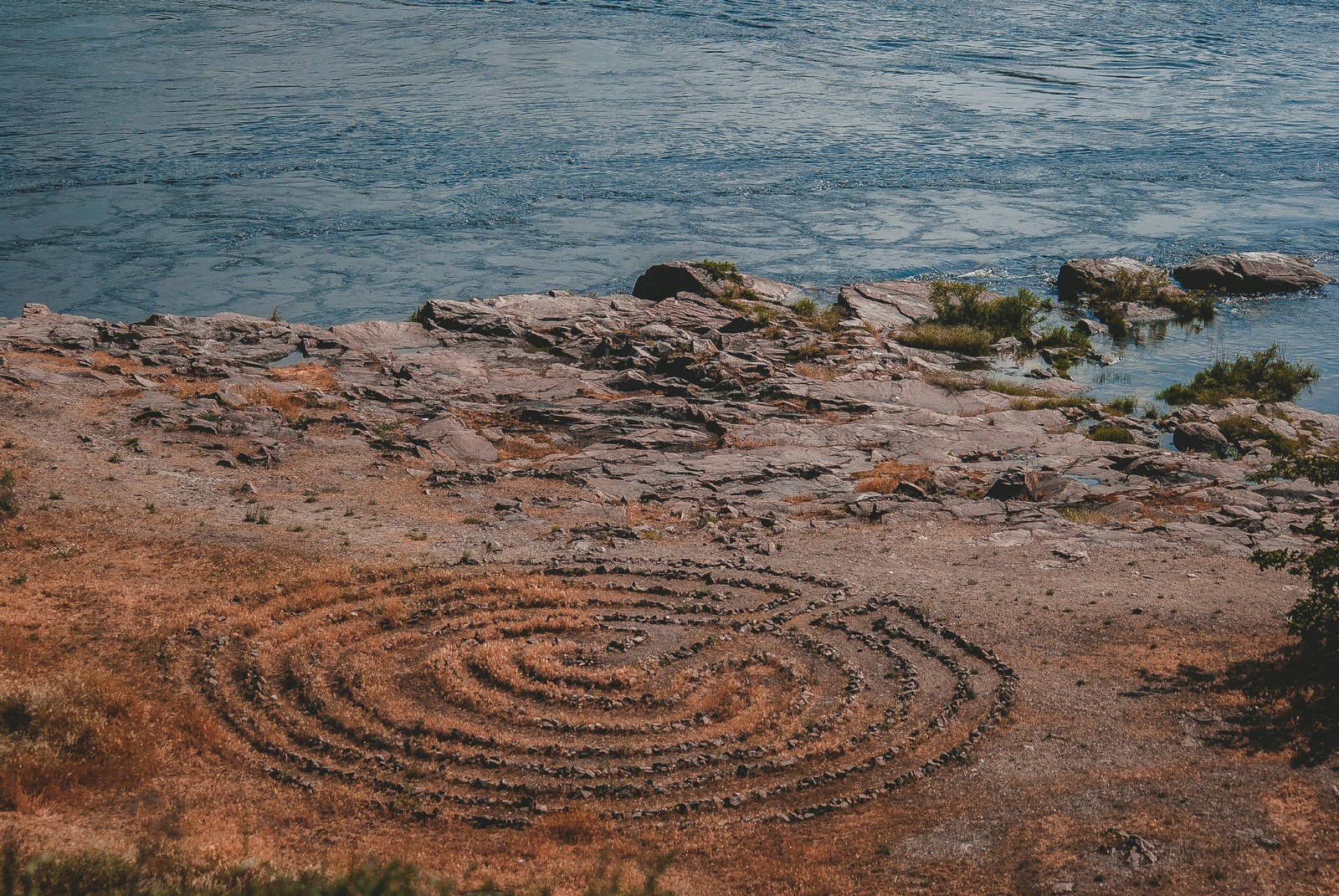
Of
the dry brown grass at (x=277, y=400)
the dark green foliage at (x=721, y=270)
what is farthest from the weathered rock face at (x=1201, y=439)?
the dry brown grass at (x=277, y=400)

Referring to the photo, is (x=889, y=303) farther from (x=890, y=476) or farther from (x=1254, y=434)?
(x=890, y=476)

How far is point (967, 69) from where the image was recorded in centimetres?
8756

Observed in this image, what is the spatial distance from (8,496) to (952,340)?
107ft

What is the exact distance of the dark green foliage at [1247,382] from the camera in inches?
1636

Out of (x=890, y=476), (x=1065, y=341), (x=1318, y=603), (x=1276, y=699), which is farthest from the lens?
(x=1065, y=341)

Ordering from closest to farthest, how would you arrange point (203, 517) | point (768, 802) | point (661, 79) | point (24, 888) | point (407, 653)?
point (24, 888) < point (768, 802) < point (407, 653) < point (203, 517) < point (661, 79)

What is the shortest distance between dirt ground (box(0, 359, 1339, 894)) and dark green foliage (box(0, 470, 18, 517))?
0.18 m

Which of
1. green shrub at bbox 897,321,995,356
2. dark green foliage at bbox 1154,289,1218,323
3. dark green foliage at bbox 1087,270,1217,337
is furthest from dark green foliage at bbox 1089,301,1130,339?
green shrub at bbox 897,321,995,356

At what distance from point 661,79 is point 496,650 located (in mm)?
69160

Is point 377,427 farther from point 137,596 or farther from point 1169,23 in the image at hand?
point 1169,23

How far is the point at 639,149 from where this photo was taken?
7144cm

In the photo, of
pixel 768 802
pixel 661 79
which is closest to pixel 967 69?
pixel 661 79

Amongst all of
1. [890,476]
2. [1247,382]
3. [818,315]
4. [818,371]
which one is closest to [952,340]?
[818,315]

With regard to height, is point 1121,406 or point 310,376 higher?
point 310,376
